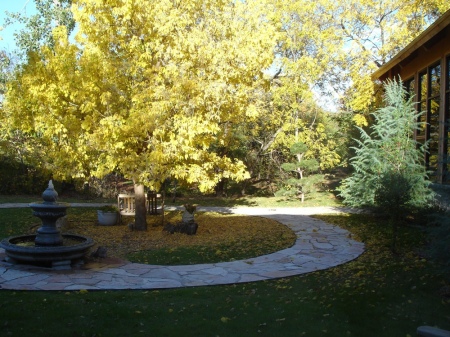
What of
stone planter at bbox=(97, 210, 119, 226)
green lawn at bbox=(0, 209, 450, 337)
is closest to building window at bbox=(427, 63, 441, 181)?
green lawn at bbox=(0, 209, 450, 337)

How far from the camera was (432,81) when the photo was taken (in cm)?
1159

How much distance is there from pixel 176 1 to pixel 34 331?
25.1 feet

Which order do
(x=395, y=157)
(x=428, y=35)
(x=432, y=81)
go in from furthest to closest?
1. (x=432, y=81)
2. (x=395, y=157)
3. (x=428, y=35)

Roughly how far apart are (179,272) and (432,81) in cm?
890

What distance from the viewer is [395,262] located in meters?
6.75

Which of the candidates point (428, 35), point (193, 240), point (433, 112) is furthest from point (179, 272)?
point (433, 112)

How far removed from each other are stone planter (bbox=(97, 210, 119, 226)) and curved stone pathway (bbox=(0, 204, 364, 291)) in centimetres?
360

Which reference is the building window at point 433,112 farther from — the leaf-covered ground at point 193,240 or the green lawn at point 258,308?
the green lawn at point 258,308

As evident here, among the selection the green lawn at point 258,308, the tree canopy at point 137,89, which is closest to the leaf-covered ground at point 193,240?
the tree canopy at point 137,89

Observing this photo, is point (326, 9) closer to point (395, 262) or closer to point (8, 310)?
point (395, 262)

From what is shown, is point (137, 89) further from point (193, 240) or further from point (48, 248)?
point (48, 248)

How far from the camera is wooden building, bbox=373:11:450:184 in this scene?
1003 centimetres

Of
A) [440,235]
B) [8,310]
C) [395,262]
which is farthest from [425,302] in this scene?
[8,310]

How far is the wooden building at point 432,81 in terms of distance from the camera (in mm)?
10031
